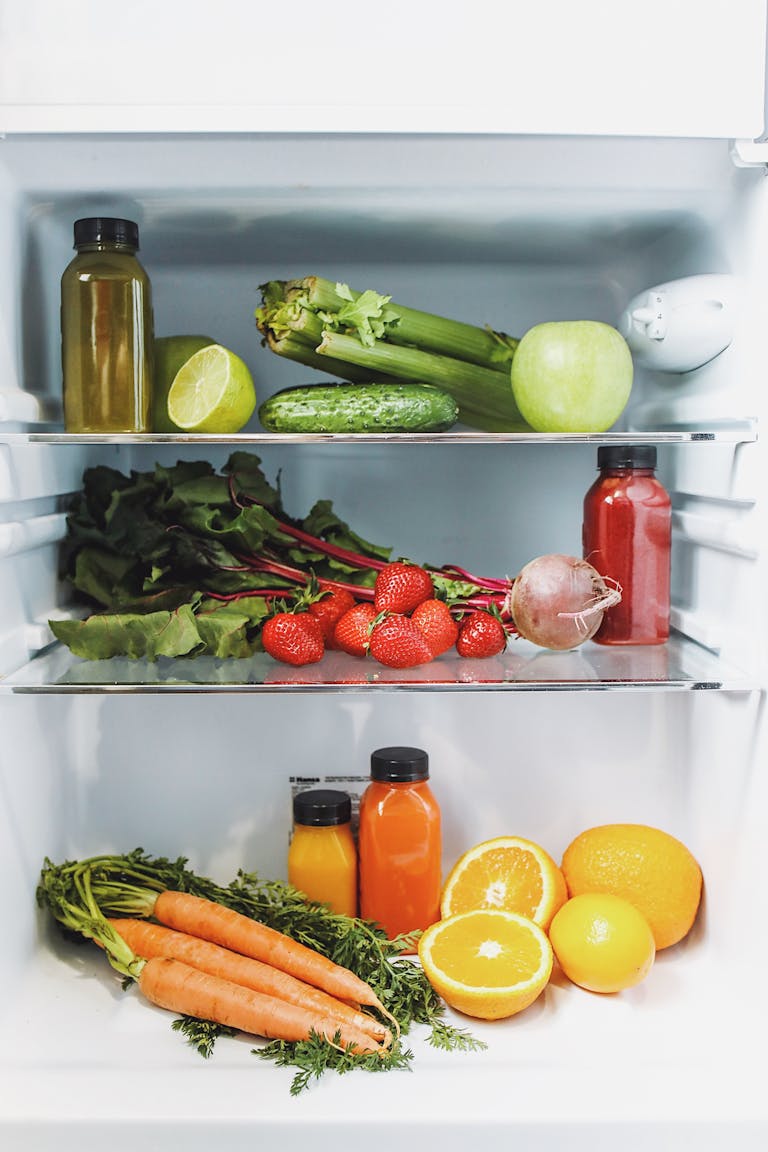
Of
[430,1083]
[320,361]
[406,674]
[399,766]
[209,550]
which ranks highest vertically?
[320,361]

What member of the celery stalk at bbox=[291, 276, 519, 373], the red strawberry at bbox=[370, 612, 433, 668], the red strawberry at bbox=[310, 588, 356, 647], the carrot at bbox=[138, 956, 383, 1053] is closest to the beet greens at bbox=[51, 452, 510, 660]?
the red strawberry at bbox=[310, 588, 356, 647]

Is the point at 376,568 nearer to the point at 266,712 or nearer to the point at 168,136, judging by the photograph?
the point at 266,712

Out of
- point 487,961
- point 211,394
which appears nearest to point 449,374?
point 211,394

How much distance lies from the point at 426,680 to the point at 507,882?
318mm

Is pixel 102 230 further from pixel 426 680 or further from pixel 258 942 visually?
pixel 258 942

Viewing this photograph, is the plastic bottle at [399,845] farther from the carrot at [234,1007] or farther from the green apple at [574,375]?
the green apple at [574,375]

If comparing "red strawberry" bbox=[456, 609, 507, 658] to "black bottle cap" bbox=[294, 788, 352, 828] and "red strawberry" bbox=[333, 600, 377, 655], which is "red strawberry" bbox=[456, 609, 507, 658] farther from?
"black bottle cap" bbox=[294, 788, 352, 828]

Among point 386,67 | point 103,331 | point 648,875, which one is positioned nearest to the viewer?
point 386,67

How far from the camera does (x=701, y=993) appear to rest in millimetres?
1167

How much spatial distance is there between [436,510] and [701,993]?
672mm

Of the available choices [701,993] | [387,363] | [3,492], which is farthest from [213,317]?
[701,993]

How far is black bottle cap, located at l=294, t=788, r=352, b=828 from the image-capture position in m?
1.22

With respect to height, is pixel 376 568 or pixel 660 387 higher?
pixel 660 387

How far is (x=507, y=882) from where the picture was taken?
1.24 m
